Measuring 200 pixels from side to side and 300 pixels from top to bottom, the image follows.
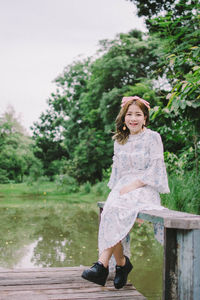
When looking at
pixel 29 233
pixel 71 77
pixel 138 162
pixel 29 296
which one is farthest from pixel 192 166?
pixel 71 77

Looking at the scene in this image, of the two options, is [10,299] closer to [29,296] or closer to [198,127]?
[29,296]

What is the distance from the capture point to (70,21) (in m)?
13.4

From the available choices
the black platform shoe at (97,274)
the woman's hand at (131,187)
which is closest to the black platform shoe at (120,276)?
the black platform shoe at (97,274)

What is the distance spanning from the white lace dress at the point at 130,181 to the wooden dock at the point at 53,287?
302mm

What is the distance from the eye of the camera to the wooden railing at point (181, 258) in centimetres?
189

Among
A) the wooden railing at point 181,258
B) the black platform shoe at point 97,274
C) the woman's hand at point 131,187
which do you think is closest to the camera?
the wooden railing at point 181,258


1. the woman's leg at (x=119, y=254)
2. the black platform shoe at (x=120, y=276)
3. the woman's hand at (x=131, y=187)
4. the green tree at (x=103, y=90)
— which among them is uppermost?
the green tree at (x=103, y=90)

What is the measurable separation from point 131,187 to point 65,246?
3168 millimetres

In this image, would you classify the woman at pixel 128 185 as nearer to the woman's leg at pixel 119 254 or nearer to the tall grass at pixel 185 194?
the woman's leg at pixel 119 254

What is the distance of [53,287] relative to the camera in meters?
2.49

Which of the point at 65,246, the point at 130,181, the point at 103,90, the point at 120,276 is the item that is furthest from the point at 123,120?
the point at 103,90

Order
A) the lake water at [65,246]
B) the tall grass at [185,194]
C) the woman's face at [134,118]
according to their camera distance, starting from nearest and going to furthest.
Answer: the woman's face at [134,118]
the lake water at [65,246]
the tall grass at [185,194]

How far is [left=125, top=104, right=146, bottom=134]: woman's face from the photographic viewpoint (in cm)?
299

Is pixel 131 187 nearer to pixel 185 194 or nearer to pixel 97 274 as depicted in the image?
pixel 97 274
